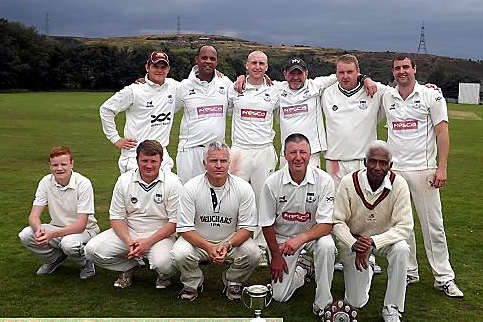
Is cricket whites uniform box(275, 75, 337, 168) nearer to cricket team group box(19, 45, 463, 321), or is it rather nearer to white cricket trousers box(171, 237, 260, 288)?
cricket team group box(19, 45, 463, 321)

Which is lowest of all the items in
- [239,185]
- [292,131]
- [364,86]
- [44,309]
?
[44,309]

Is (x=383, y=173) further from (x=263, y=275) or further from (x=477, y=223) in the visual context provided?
(x=477, y=223)

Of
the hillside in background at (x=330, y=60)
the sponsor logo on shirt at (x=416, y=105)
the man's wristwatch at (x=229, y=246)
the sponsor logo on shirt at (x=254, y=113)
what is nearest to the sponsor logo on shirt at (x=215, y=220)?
the man's wristwatch at (x=229, y=246)

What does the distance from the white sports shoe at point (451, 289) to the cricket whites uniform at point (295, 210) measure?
1229 mm

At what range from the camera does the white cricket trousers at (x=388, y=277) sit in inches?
197

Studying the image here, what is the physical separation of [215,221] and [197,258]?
0.36m

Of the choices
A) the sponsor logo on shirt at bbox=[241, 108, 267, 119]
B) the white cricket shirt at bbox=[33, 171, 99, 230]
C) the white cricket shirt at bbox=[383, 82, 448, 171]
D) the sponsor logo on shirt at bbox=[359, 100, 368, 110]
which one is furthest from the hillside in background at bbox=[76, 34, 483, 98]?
the white cricket shirt at bbox=[33, 171, 99, 230]

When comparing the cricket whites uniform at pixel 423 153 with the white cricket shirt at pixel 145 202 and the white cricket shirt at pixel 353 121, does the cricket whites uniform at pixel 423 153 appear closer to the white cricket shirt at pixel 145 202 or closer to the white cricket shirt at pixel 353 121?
the white cricket shirt at pixel 353 121

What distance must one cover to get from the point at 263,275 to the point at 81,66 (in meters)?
59.0

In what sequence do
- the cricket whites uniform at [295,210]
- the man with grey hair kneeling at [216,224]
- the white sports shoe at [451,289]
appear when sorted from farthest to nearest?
the white sports shoe at [451,289]
the man with grey hair kneeling at [216,224]
the cricket whites uniform at [295,210]

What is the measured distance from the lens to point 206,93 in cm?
673

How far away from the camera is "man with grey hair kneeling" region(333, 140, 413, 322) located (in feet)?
16.4

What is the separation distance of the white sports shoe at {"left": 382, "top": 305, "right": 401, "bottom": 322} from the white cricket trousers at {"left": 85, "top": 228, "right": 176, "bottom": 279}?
1854mm

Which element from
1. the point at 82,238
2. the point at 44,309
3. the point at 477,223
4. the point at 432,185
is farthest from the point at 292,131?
the point at 477,223
